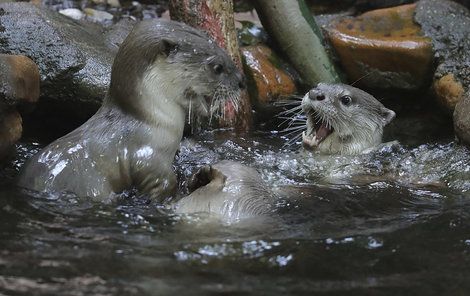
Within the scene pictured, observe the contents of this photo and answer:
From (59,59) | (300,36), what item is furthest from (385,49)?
(59,59)

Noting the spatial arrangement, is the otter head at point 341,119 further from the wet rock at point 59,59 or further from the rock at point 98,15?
the rock at point 98,15

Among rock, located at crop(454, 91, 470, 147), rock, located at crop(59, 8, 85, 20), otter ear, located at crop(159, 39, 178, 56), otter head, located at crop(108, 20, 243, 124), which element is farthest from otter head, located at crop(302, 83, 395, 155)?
rock, located at crop(59, 8, 85, 20)

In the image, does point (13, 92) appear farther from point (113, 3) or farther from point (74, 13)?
point (113, 3)

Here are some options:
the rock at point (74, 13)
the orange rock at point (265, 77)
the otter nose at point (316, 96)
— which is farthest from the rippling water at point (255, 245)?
the rock at point (74, 13)

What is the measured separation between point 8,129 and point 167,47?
859 mm

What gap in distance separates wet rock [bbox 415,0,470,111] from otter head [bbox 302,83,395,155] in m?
0.96

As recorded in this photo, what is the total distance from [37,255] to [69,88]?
6.63 ft

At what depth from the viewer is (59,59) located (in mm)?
4223

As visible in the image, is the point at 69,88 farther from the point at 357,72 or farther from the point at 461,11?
the point at 461,11

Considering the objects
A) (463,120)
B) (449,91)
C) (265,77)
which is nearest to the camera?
(463,120)

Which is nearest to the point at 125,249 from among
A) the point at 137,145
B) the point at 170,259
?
the point at 170,259

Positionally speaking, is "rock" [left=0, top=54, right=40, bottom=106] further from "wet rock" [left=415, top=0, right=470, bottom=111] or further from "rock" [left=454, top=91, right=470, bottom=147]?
"wet rock" [left=415, top=0, right=470, bottom=111]

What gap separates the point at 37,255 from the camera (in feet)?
7.73

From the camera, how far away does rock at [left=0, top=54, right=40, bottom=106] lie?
3.29 metres
